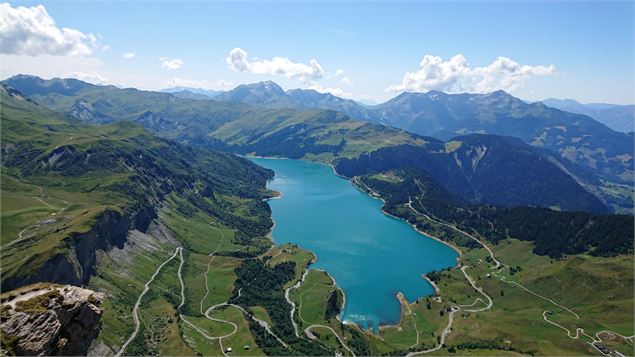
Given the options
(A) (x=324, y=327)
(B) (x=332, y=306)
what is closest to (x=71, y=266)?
(A) (x=324, y=327)

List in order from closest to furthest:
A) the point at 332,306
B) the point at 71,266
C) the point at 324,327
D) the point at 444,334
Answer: the point at 71,266 < the point at 324,327 < the point at 444,334 < the point at 332,306

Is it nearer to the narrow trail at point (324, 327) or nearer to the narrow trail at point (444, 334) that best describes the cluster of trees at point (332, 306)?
the narrow trail at point (324, 327)

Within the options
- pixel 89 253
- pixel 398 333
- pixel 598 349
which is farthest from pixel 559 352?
pixel 89 253

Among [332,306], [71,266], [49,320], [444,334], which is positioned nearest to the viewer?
[49,320]

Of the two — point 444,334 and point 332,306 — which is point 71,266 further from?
point 444,334

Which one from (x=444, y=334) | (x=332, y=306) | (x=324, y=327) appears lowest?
(x=444, y=334)

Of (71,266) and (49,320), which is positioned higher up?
(49,320)

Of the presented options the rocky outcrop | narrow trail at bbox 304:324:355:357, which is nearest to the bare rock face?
narrow trail at bbox 304:324:355:357

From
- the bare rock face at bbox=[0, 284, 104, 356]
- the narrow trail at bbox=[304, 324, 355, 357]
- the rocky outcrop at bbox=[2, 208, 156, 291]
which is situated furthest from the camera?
the rocky outcrop at bbox=[2, 208, 156, 291]

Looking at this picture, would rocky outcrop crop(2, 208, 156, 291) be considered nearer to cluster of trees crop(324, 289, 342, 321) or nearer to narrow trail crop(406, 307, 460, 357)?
cluster of trees crop(324, 289, 342, 321)
